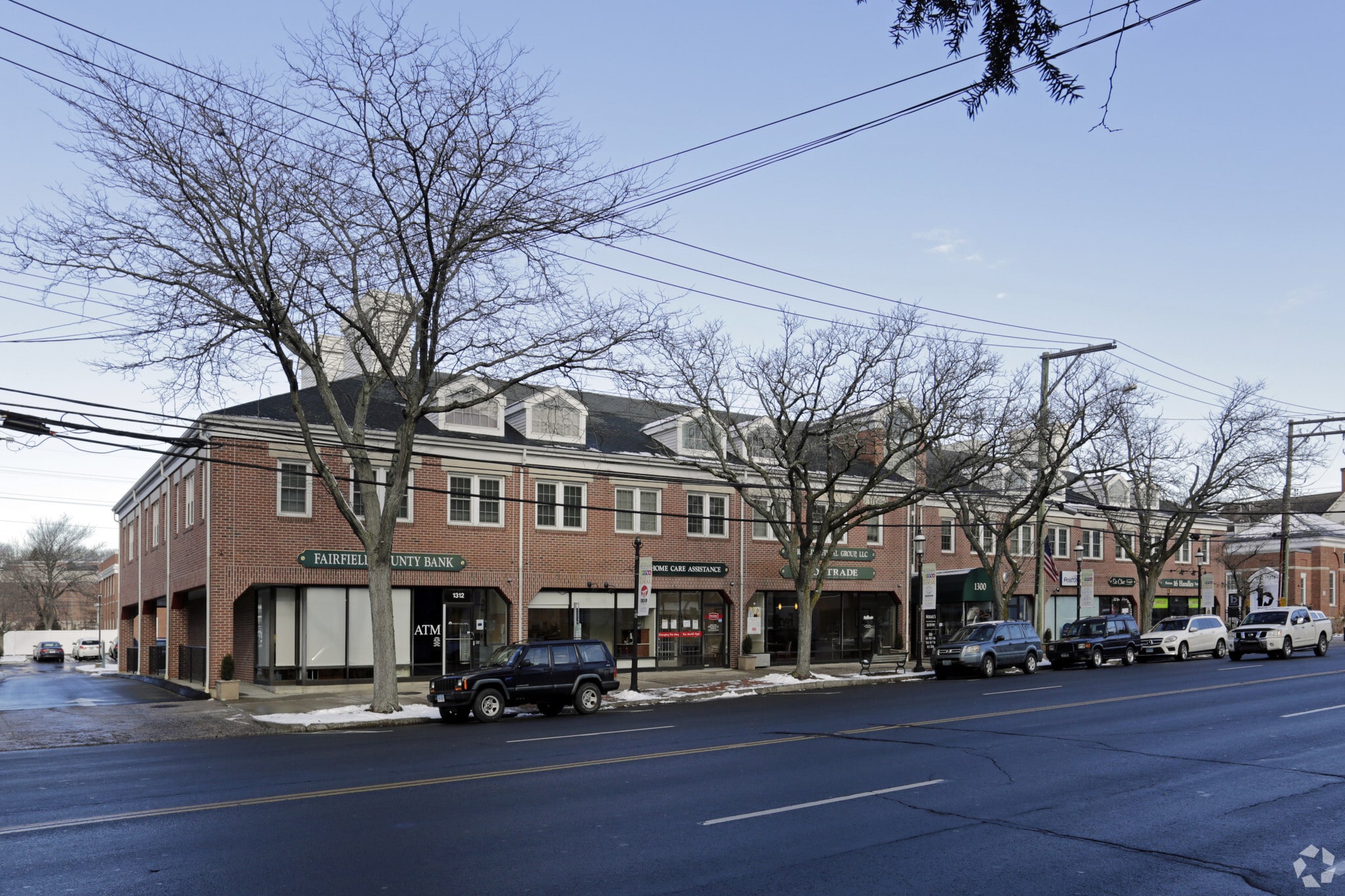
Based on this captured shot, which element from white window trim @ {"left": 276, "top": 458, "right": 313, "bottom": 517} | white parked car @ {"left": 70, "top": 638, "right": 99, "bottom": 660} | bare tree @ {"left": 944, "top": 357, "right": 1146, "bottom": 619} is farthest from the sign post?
white parked car @ {"left": 70, "top": 638, "right": 99, "bottom": 660}

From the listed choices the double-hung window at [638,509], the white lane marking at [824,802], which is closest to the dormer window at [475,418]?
the double-hung window at [638,509]

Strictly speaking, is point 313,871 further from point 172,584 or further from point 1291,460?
point 1291,460

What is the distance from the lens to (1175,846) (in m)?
9.45

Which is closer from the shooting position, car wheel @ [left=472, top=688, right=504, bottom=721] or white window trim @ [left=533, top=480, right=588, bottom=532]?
car wheel @ [left=472, top=688, right=504, bottom=721]

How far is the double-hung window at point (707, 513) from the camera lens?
3741 centimetres

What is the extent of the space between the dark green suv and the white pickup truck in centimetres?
2603

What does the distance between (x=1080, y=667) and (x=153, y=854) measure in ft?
114

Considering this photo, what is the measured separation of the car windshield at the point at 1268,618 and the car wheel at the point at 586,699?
27409 mm

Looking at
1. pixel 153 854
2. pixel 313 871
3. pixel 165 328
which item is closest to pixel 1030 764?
pixel 313 871

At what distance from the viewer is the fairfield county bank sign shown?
1143 inches

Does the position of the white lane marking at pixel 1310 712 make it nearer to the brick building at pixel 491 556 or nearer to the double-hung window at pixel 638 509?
the brick building at pixel 491 556

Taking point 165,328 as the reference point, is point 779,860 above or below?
below

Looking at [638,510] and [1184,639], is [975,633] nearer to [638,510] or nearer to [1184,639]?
[1184,639]

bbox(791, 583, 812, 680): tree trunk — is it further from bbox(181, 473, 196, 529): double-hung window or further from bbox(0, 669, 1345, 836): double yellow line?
bbox(181, 473, 196, 529): double-hung window
